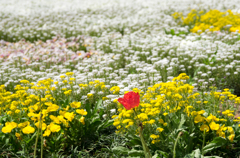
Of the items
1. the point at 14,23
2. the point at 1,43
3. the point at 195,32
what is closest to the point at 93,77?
the point at 195,32

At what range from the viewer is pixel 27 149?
10.5 feet

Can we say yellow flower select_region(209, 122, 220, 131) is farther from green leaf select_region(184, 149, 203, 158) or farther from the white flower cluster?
the white flower cluster

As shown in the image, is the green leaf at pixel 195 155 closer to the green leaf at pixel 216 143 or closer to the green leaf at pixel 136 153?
the green leaf at pixel 216 143

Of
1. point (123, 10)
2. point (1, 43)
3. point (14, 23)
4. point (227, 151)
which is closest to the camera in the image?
point (227, 151)

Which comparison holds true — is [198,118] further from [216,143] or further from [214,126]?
[216,143]

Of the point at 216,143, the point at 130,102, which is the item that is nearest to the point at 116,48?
the point at 216,143

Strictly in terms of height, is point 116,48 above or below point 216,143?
above

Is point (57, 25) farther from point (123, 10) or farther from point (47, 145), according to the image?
point (47, 145)

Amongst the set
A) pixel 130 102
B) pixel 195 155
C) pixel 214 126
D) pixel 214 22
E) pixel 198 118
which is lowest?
pixel 195 155

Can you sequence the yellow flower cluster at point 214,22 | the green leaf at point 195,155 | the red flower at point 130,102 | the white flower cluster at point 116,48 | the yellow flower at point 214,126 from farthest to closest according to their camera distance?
1. the yellow flower cluster at point 214,22
2. the white flower cluster at point 116,48
3. the yellow flower at point 214,126
4. the green leaf at point 195,155
5. the red flower at point 130,102

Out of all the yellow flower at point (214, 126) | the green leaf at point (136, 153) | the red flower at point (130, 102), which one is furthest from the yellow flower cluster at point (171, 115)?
the red flower at point (130, 102)

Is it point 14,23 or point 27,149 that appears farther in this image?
point 14,23

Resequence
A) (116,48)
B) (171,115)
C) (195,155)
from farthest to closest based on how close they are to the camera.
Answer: (116,48), (171,115), (195,155)

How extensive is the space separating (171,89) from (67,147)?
159cm
